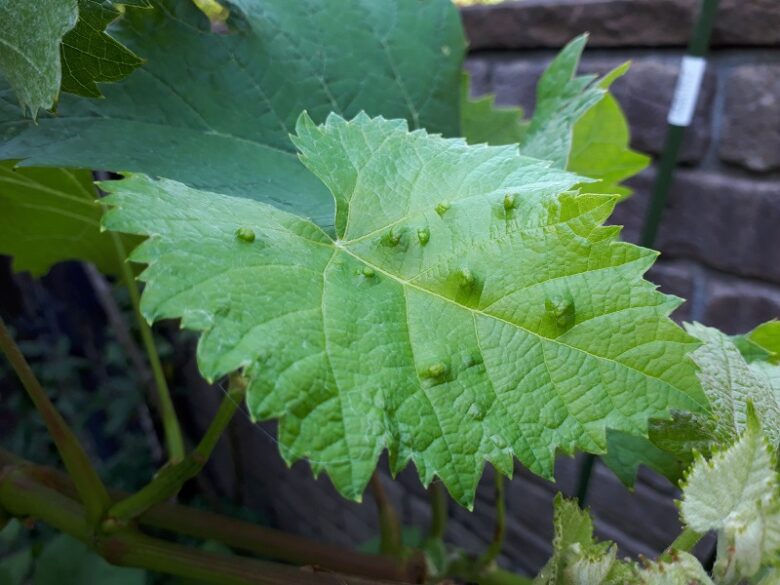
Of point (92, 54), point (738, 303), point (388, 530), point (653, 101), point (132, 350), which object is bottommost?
point (132, 350)

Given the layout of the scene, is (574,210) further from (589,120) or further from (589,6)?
(589,6)

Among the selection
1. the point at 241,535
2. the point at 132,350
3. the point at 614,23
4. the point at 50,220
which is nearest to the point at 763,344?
the point at 241,535

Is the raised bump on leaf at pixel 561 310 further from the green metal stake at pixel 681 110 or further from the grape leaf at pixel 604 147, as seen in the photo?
the green metal stake at pixel 681 110

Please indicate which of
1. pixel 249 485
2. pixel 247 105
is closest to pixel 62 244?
pixel 247 105

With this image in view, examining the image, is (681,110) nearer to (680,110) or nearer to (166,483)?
(680,110)

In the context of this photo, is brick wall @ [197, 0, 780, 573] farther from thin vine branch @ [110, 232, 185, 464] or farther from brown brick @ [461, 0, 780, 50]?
thin vine branch @ [110, 232, 185, 464]

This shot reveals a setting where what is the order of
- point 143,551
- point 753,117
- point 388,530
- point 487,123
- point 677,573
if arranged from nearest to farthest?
point 677,573, point 143,551, point 388,530, point 487,123, point 753,117

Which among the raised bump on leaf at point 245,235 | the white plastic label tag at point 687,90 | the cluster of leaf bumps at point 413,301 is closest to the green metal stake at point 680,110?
the white plastic label tag at point 687,90
